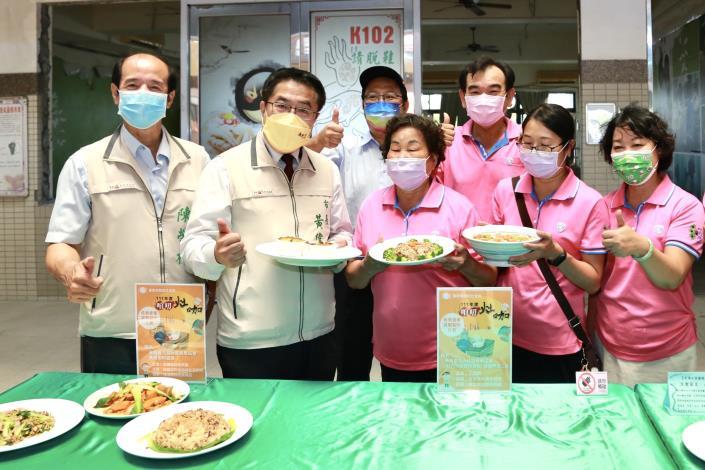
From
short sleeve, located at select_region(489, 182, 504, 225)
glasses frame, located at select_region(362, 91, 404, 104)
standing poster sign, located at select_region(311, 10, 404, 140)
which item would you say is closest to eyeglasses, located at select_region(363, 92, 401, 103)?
glasses frame, located at select_region(362, 91, 404, 104)

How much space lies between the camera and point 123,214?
6.51ft

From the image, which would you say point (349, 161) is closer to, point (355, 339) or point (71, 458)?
point (355, 339)

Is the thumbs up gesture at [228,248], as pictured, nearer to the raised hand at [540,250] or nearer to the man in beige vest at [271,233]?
the man in beige vest at [271,233]

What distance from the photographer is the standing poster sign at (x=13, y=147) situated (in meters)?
6.01

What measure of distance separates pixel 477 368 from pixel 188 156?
1.27 metres

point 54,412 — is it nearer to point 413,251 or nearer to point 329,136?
point 413,251

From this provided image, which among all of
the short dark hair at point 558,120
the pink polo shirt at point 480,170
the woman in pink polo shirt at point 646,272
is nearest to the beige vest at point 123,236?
the pink polo shirt at point 480,170

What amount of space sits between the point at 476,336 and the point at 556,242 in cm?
53

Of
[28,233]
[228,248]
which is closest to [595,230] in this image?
[228,248]

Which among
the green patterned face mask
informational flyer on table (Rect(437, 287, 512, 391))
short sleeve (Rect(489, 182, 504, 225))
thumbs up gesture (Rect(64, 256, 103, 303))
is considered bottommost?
informational flyer on table (Rect(437, 287, 512, 391))

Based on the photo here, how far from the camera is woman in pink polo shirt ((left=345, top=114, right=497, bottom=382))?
204cm

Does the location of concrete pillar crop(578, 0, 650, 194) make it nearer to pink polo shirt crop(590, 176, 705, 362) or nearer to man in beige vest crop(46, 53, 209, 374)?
pink polo shirt crop(590, 176, 705, 362)

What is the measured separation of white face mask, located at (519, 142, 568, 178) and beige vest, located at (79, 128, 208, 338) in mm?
1225

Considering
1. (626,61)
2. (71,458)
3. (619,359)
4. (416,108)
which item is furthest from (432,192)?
(626,61)
